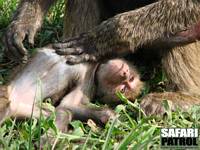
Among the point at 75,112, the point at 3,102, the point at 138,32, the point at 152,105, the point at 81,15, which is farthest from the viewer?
the point at 81,15

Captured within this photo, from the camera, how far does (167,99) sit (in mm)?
5090

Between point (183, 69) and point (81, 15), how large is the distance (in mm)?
1014

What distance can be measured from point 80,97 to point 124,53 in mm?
581

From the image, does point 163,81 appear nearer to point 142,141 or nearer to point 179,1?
point 179,1

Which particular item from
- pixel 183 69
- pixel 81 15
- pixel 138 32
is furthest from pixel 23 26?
pixel 183 69

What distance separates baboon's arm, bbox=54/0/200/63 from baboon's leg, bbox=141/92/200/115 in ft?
1.39

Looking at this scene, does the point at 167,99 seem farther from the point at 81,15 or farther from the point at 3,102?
the point at 3,102

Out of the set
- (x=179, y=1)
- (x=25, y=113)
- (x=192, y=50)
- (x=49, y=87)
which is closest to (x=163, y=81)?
(x=192, y=50)

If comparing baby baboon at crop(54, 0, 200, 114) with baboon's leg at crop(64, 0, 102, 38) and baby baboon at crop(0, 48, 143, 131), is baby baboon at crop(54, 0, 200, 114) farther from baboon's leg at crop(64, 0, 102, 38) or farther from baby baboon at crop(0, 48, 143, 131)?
baboon's leg at crop(64, 0, 102, 38)

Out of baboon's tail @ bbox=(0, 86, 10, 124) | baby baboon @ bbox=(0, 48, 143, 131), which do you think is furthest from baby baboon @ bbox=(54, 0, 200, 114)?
baboon's tail @ bbox=(0, 86, 10, 124)

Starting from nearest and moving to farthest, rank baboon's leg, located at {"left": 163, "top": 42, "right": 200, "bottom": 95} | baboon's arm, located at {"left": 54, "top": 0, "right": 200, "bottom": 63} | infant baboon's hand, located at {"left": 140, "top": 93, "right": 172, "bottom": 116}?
infant baboon's hand, located at {"left": 140, "top": 93, "right": 172, "bottom": 116}, baboon's arm, located at {"left": 54, "top": 0, "right": 200, "bottom": 63}, baboon's leg, located at {"left": 163, "top": 42, "right": 200, "bottom": 95}

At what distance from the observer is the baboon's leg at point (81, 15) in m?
5.66

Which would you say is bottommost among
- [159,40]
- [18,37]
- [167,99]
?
[167,99]

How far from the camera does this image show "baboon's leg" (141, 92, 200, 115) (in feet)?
16.0
